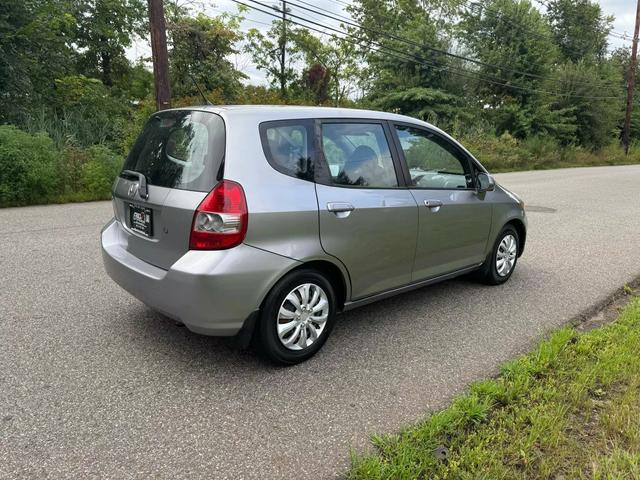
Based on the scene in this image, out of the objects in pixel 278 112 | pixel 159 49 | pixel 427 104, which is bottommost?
pixel 278 112

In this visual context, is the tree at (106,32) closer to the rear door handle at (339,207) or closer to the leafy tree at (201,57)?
the leafy tree at (201,57)

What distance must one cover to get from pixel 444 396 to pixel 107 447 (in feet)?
6.14

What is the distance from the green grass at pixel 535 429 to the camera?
Answer: 220cm


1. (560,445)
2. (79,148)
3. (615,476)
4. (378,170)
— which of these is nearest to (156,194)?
(378,170)

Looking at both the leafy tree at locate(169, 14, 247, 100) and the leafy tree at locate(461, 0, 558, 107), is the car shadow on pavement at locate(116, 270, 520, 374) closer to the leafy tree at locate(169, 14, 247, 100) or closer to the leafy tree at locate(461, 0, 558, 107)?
the leafy tree at locate(169, 14, 247, 100)

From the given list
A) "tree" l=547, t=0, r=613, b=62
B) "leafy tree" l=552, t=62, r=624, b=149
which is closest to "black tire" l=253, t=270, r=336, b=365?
"leafy tree" l=552, t=62, r=624, b=149

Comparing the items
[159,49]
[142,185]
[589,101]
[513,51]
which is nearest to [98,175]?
[159,49]

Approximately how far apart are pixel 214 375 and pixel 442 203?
7.52 ft

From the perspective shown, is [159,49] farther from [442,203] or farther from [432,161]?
[442,203]

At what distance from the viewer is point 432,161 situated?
13.9 ft

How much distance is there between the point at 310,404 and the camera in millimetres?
2781

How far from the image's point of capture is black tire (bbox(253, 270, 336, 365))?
2.97m

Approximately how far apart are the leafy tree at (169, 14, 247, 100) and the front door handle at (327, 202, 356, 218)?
66.0 feet

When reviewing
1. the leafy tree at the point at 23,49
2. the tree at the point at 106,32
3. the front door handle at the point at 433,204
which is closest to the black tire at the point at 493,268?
the front door handle at the point at 433,204
